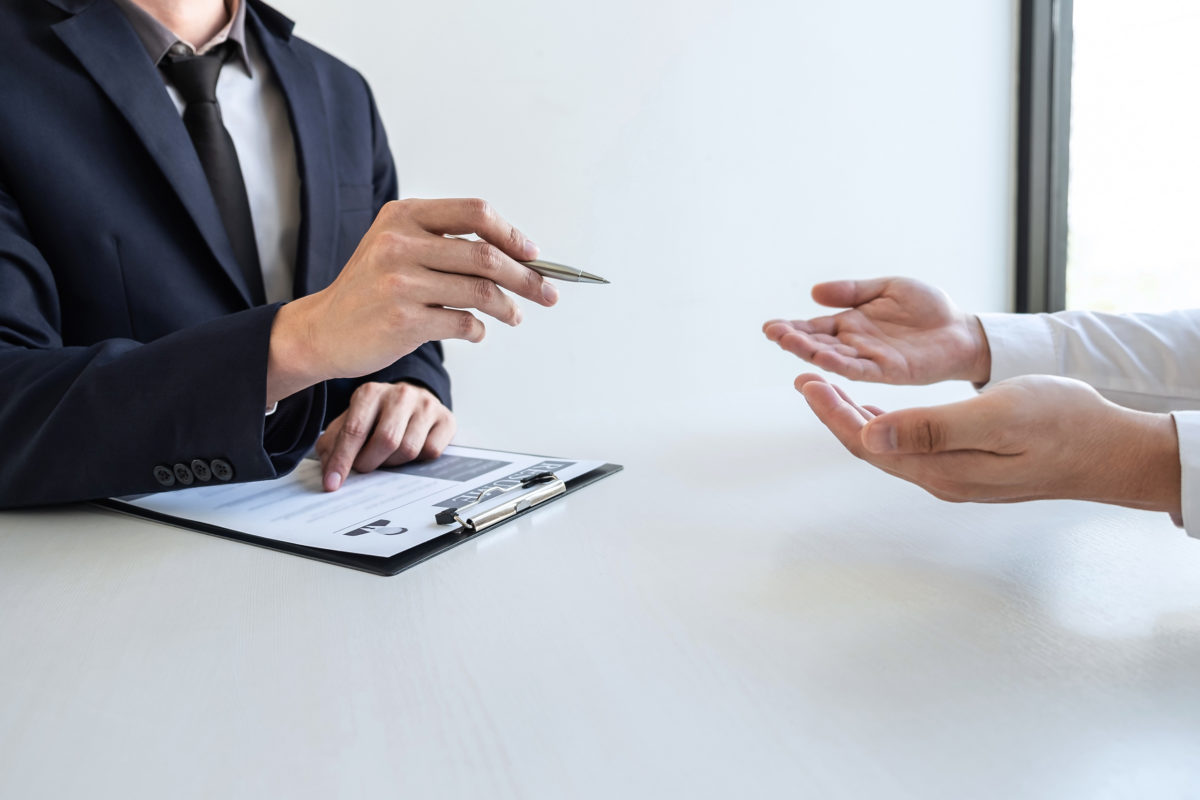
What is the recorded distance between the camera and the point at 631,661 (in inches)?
18.6

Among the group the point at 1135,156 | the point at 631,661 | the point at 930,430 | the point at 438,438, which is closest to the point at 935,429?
the point at 930,430

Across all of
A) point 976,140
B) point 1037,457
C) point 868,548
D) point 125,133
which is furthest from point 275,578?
point 976,140

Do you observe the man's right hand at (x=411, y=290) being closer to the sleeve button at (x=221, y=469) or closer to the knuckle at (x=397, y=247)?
the knuckle at (x=397, y=247)

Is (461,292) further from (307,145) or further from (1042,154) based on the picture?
(1042,154)

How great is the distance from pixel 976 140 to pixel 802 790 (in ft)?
9.60

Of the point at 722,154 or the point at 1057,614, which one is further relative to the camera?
the point at 722,154

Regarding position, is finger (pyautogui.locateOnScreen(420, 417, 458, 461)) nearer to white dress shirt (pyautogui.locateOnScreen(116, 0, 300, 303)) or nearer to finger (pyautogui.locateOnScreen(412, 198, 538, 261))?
finger (pyautogui.locateOnScreen(412, 198, 538, 261))

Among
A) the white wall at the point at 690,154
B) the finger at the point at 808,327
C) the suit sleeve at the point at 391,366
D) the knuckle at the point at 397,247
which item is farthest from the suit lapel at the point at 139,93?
the white wall at the point at 690,154

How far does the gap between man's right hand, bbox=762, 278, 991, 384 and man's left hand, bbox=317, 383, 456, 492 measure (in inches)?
19.1

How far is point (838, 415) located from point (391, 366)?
29.9 inches

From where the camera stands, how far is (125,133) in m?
1.11

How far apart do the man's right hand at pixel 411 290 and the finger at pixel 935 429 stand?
326 mm

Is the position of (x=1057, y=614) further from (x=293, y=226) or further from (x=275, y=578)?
(x=293, y=226)

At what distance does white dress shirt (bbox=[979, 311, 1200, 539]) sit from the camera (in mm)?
1080
